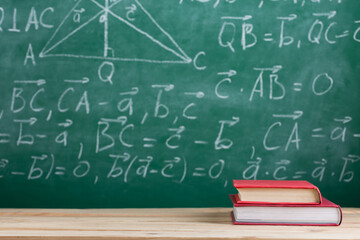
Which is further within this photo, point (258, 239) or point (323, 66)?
point (323, 66)

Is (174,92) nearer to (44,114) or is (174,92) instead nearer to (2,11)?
(44,114)

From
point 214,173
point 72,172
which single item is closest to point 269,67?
point 214,173

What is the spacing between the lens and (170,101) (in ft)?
6.84

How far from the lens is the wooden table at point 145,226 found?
1.43 m

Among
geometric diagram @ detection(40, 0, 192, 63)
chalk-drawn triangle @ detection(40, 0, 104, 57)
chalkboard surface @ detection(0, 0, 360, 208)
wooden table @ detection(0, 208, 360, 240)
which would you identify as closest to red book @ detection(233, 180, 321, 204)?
wooden table @ detection(0, 208, 360, 240)

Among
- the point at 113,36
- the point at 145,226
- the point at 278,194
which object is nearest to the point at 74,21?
the point at 113,36

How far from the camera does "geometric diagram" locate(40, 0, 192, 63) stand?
2084 mm

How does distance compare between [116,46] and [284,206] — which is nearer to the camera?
[284,206]

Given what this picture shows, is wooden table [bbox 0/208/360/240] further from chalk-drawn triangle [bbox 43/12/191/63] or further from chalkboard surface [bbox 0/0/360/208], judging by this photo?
chalk-drawn triangle [bbox 43/12/191/63]

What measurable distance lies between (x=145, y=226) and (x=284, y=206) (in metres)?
0.54

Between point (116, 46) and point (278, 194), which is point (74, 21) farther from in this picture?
point (278, 194)

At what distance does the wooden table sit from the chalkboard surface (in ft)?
0.67

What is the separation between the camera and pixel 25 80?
2.08 m

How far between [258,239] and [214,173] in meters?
0.71
